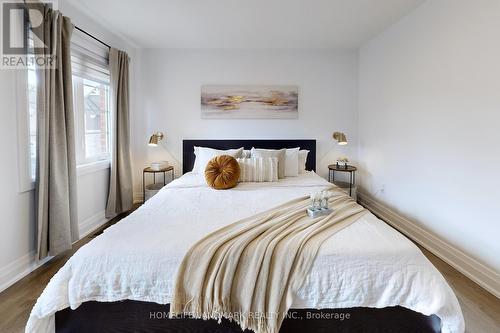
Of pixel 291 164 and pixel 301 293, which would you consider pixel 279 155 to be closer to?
pixel 291 164

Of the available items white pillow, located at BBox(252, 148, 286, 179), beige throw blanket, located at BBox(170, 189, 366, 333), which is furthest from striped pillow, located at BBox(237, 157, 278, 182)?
beige throw blanket, located at BBox(170, 189, 366, 333)

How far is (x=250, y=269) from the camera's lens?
4.76ft

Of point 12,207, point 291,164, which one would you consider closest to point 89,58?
point 12,207

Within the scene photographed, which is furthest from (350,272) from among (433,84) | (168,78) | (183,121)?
(168,78)

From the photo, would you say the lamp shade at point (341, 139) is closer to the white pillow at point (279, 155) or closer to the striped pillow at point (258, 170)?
the white pillow at point (279, 155)

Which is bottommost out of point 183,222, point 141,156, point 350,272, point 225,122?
point 350,272

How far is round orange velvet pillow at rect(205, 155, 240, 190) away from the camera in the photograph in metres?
2.92

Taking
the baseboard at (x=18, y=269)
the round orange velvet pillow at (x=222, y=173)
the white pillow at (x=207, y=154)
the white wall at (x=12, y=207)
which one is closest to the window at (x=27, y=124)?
the white wall at (x=12, y=207)

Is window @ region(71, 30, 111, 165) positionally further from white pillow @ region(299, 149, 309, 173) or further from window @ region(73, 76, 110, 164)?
white pillow @ region(299, 149, 309, 173)

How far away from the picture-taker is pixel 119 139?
369 cm

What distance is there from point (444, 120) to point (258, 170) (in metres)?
1.88

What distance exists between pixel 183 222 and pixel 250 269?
0.64 m

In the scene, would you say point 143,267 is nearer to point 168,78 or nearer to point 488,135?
point 488,135

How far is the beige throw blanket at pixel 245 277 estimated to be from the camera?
4.60 ft
